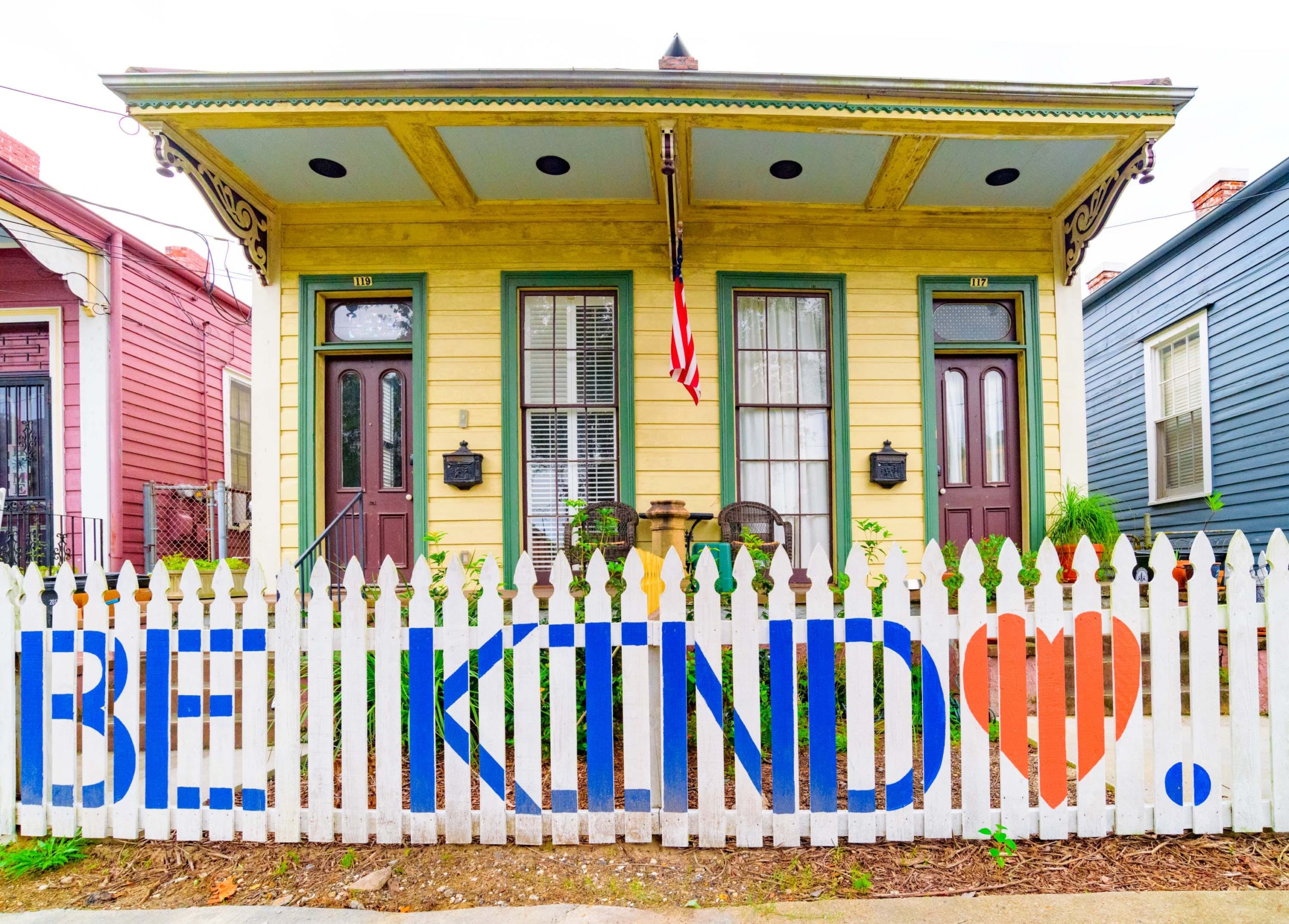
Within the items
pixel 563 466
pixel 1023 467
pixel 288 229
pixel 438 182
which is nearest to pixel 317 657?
pixel 563 466

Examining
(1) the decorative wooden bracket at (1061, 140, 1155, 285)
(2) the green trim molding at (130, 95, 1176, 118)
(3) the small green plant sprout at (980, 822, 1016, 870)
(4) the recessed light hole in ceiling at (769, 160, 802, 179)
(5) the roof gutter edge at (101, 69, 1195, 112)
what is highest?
(5) the roof gutter edge at (101, 69, 1195, 112)

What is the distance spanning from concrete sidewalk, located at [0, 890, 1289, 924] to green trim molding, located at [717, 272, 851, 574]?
365 cm

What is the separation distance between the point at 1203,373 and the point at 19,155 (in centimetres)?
1388

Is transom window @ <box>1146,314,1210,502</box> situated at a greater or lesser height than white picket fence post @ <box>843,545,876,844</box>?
greater

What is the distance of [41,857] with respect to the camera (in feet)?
9.31

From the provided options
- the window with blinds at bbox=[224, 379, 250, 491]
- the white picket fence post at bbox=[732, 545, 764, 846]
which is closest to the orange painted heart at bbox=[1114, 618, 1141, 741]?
the white picket fence post at bbox=[732, 545, 764, 846]

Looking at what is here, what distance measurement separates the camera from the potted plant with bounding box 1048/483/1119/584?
5.88m

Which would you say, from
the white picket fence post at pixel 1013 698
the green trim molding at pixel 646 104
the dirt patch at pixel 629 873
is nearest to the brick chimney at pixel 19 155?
the green trim molding at pixel 646 104

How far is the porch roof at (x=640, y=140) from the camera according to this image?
471cm

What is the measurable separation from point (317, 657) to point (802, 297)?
4857 mm

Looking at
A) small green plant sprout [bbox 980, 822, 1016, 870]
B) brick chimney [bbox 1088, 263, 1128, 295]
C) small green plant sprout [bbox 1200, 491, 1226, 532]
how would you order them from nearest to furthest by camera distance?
small green plant sprout [bbox 980, 822, 1016, 870], small green plant sprout [bbox 1200, 491, 1226, 532], brick chimney [bbox 1088, 263, 1128, 295]

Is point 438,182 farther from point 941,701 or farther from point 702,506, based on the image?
point 941,701

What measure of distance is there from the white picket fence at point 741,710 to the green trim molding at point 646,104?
3217 millimetres

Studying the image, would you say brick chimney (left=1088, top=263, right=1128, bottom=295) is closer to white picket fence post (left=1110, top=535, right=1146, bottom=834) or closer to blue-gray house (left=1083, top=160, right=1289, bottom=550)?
blue-gray house (left=1083, top=160, right=1289, bottom=550)
